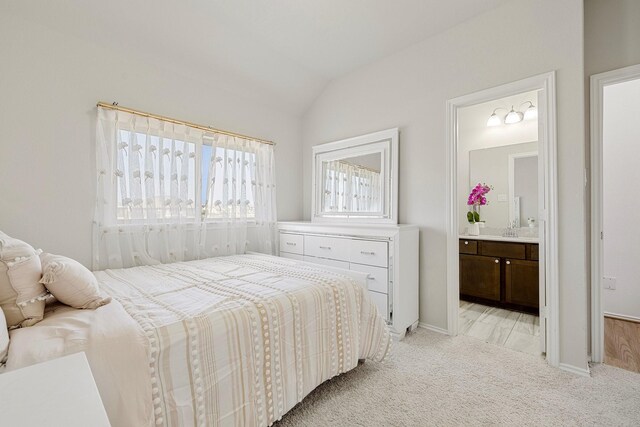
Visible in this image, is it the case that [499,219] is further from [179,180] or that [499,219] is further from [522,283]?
[179,180]

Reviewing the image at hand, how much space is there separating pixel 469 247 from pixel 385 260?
5.31 ft

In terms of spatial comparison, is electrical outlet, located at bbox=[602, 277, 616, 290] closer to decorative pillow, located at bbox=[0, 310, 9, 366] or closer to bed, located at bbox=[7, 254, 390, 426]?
bed, located at bbox=[7, 254, 390, 426]

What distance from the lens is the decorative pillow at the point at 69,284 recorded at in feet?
3.86

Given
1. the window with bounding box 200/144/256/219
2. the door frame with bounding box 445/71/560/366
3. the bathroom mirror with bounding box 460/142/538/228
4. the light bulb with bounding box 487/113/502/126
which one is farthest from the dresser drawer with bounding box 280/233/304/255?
the light bulb with bounding box 487/113/502/126

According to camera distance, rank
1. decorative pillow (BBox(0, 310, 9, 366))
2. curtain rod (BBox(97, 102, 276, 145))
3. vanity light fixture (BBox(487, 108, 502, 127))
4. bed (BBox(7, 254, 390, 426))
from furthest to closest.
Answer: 1. vanity light fixture (BBox(487, 108, 502, 127))
2. curtain rod (BBox(97, 102, 276, 145))
3. bed (BBox(7, 254, 390, 426))
4. decorative pillow (BBox(0, 310, 9, 366))

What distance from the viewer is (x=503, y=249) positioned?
3137 mm

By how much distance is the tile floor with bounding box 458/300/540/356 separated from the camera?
2367 millimetres

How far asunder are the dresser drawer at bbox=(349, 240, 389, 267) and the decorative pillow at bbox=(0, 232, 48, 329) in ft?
6.86

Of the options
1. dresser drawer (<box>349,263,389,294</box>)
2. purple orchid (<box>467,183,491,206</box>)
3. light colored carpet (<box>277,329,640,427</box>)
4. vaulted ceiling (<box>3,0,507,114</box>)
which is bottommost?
light colored carpet (<box>277,329,640,427</box>)

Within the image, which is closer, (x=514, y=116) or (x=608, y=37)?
(x=608, y=37)

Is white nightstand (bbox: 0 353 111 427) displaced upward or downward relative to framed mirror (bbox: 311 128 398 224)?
downward

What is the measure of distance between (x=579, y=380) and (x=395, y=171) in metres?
2.06

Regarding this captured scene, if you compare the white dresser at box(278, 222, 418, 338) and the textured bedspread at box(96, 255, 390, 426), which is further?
the white dresser at box(278, 222, 418, 338)

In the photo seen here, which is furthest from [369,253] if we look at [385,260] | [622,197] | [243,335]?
[622,197]
